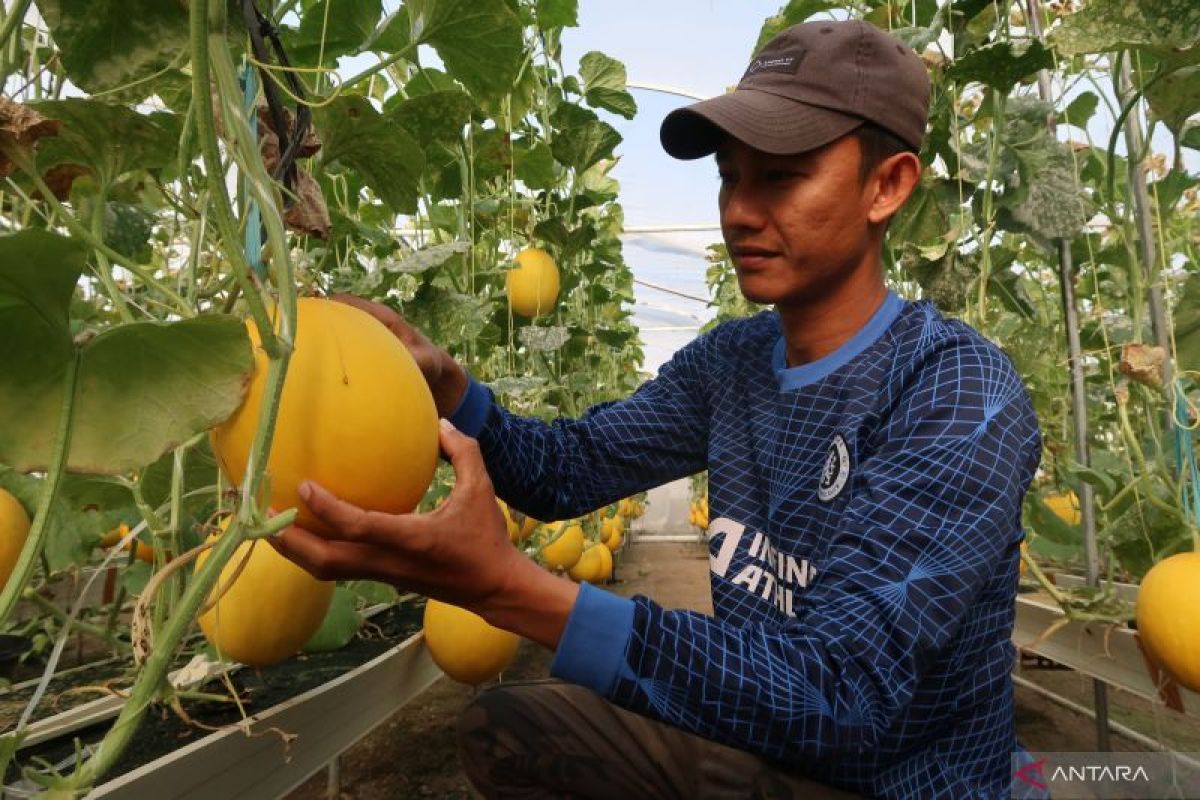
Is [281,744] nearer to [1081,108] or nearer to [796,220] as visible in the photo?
[796,220]

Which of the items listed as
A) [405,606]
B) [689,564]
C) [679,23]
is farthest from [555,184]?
[689,564]

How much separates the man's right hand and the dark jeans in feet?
1.54

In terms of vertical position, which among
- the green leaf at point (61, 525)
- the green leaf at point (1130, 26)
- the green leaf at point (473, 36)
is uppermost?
the green leaf at point (1130, 26)

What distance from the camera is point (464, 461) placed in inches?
27.9

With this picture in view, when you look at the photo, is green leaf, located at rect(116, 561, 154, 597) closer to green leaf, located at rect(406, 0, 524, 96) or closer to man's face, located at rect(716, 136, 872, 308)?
green leaf, located at rect(406, 0, 524, 96)

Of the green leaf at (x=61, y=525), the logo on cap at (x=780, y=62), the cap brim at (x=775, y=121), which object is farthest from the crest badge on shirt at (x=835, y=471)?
the green leaf at (x=61, y=525)

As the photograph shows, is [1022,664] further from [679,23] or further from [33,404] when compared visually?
[679,23]

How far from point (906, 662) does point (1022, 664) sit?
220cm

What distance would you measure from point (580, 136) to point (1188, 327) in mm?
1503

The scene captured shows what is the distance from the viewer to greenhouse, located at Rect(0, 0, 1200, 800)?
644 millimetres

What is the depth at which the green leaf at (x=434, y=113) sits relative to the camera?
1.09 metres

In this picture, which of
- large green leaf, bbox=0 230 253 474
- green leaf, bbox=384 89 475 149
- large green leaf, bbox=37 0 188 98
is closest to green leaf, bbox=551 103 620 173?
green leaf, bbox=384 89 475 149

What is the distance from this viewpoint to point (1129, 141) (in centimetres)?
153

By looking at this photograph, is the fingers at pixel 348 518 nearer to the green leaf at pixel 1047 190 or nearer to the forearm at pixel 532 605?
the forearm at pixel 532 605
